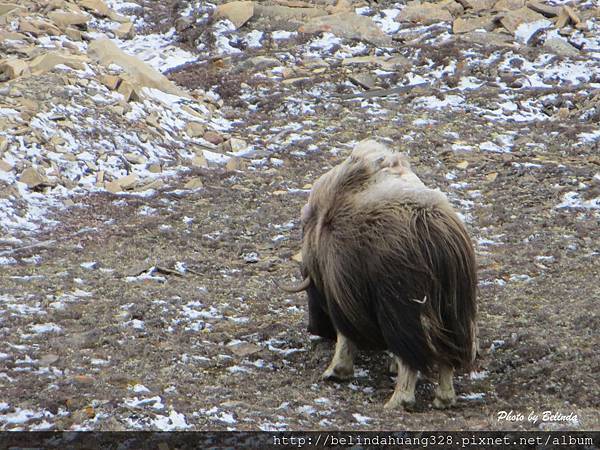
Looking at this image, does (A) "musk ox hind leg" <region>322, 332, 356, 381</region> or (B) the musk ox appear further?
(A) "musk ox hind leg" <region>322, 332, 356, 381</region>

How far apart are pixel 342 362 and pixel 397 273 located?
70 centimetres

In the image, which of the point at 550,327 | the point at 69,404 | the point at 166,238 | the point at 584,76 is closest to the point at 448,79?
the point at 584,76

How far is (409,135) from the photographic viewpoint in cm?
947

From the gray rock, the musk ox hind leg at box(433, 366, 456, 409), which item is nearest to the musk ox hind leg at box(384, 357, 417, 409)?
the musk ox hind leg at box(433, 366, 456, 409)

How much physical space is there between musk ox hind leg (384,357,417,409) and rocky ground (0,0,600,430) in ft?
0.25

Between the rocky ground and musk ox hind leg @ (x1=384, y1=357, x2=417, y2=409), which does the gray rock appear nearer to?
the rocky ground

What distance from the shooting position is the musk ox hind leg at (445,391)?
14.6ft

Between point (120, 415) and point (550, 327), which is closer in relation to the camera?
point (120, 415)

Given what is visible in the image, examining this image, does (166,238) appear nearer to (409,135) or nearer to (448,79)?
(409,135)

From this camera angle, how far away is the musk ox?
4.29m

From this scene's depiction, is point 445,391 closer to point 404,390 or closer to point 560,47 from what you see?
point 404,390

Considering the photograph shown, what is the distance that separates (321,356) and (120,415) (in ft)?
4.74

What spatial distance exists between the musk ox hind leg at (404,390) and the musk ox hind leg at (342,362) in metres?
0.38

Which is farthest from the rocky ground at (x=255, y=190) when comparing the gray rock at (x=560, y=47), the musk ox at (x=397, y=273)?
the musk ox at (x=397, y=273)
